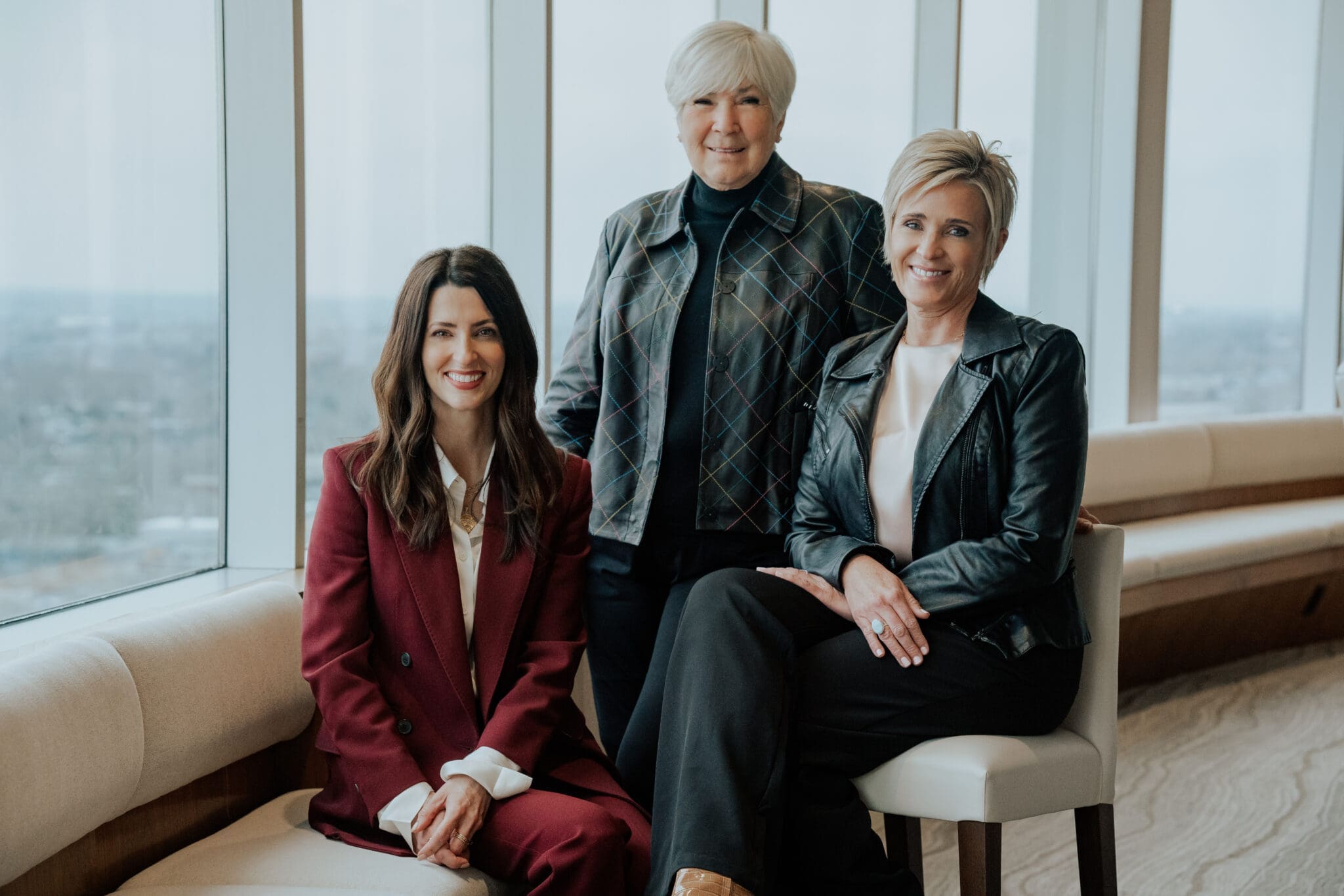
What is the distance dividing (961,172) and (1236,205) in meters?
4.45

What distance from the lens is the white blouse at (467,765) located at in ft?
5.97

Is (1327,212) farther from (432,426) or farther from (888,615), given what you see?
(432,426)

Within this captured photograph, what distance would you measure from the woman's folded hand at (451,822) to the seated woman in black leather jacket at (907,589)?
274 mm

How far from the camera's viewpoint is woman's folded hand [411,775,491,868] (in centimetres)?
178

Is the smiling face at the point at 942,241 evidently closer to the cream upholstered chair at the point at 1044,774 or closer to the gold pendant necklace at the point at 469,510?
the cream upholstered chair at the point at 1044,774

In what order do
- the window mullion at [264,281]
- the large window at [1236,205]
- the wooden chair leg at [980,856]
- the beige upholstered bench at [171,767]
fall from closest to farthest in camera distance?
the beige upholstered bench at [171,767], the wooden chair leg at [980,856], the window mullion at [264,281], the large window at [1236,205]

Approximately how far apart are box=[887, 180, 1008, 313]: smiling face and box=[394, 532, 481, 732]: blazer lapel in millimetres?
911

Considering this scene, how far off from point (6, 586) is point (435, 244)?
1.57 m

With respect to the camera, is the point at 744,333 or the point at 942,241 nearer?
the point at 942,241

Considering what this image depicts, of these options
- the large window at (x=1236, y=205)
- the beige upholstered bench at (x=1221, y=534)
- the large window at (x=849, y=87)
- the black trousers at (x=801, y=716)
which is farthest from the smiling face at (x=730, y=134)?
the large window at (x=1236, y=205)

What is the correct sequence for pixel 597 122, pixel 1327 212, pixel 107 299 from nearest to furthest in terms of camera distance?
pixel 107 299, pixel 597 122, pixel 1327 212

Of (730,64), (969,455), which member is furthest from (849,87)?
(969,455)

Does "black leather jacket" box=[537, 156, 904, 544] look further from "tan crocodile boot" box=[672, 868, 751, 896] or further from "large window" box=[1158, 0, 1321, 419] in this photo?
"large window" box=[1158, 0, 1321, 419]

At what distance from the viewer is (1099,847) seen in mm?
2061
